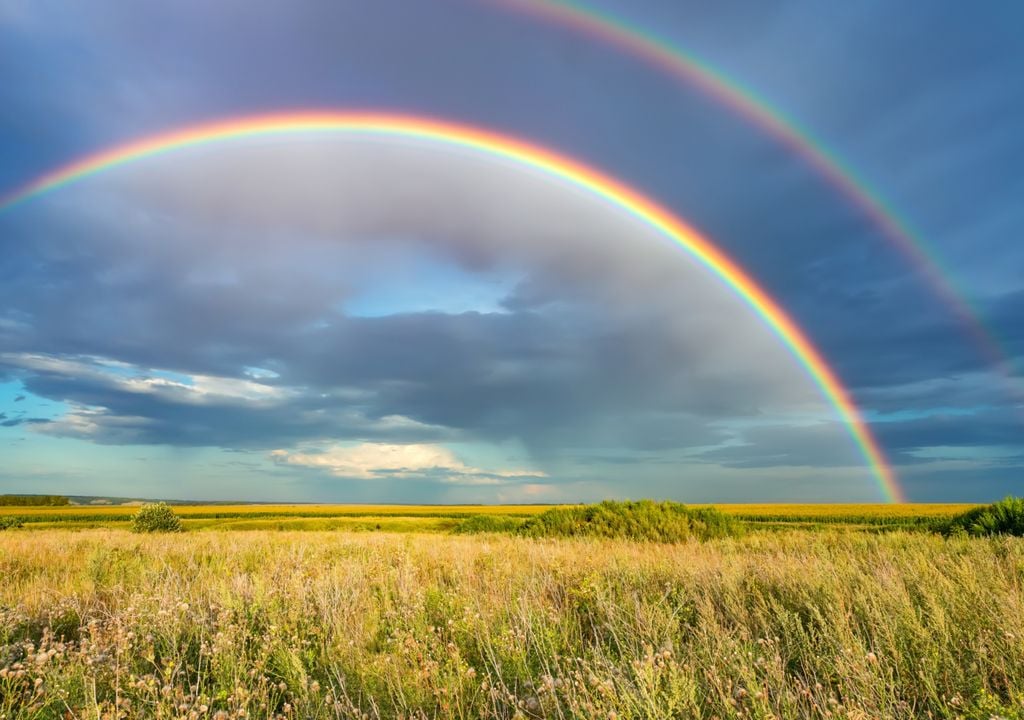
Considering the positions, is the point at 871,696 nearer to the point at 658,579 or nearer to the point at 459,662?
the point at 459,662

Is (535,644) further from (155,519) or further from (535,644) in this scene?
(155,519)

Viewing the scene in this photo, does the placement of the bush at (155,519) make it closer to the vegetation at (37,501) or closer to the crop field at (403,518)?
the crop field at (403,518)

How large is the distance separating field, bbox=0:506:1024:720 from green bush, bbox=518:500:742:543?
521 inches

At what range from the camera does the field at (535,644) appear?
4148 millimetres

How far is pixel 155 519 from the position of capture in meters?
33.0

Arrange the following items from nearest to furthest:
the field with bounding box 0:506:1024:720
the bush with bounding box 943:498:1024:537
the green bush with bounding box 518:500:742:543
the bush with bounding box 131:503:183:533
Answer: the field with bounding box 0:506:1024:720 < the bush with bounding box 943:498:1024:537 < the green bush with bounding box 518:500:742:543 < the bush with bounding box 131:503:183:533

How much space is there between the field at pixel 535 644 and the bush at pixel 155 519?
26.6 meters

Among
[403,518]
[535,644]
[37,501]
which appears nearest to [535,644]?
[535,644]

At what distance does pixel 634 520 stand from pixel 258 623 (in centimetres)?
1871

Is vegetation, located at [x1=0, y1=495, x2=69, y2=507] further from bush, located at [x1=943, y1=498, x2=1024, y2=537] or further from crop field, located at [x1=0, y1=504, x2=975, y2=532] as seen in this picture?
bush, located at [x1=943, y1=498, x2=1024, y2=537]

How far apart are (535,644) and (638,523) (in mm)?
18860

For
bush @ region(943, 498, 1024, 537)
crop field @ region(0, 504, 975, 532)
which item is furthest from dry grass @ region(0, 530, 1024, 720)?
crop field @ region(0, 504, 975, 532)

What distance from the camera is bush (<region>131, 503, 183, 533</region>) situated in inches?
1279

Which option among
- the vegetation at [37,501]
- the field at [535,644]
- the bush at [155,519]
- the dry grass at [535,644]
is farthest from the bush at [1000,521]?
the vegetation at [37,501]
